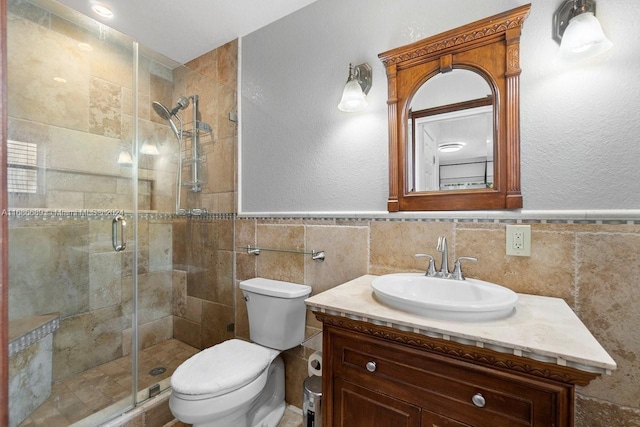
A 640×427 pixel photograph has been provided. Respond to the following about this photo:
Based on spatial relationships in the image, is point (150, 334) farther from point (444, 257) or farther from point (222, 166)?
point (444, 257)

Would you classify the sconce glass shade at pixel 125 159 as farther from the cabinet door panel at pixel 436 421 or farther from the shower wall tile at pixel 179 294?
the cabinet door panel at pixel 436 421

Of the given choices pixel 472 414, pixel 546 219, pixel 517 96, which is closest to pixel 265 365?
pixel 472 414

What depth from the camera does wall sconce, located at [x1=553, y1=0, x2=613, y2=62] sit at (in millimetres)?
920

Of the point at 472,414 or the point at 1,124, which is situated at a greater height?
the point at 1,124

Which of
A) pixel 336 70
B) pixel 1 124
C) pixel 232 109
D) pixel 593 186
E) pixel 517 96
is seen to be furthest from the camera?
pixel 232 109

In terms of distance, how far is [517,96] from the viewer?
109cm

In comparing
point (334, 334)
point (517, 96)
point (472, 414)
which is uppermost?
point (517, 96)

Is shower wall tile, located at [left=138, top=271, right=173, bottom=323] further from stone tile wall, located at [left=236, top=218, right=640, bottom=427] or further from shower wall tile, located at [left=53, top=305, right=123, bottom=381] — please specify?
stone tile wall, located at [left=236, top=218, right=640, bottom=427]

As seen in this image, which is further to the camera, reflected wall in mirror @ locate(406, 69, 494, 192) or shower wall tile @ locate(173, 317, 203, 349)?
shower wall tile @ locate(173, 317, 203, 349)

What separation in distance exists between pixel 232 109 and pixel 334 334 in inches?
69.9

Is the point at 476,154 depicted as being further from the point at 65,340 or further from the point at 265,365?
the point at 65,340

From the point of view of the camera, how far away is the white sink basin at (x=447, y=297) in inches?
30.7

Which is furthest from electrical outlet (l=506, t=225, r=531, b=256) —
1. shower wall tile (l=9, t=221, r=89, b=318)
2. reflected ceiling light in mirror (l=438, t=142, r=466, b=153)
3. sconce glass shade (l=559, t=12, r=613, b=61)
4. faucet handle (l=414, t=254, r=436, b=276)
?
shower wall tile (l=9, t=221, r=89, b=318)

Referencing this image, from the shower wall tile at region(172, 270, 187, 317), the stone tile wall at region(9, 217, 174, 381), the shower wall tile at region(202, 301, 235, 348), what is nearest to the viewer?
the stone tile wall at region(9, 217, 174, 381)
